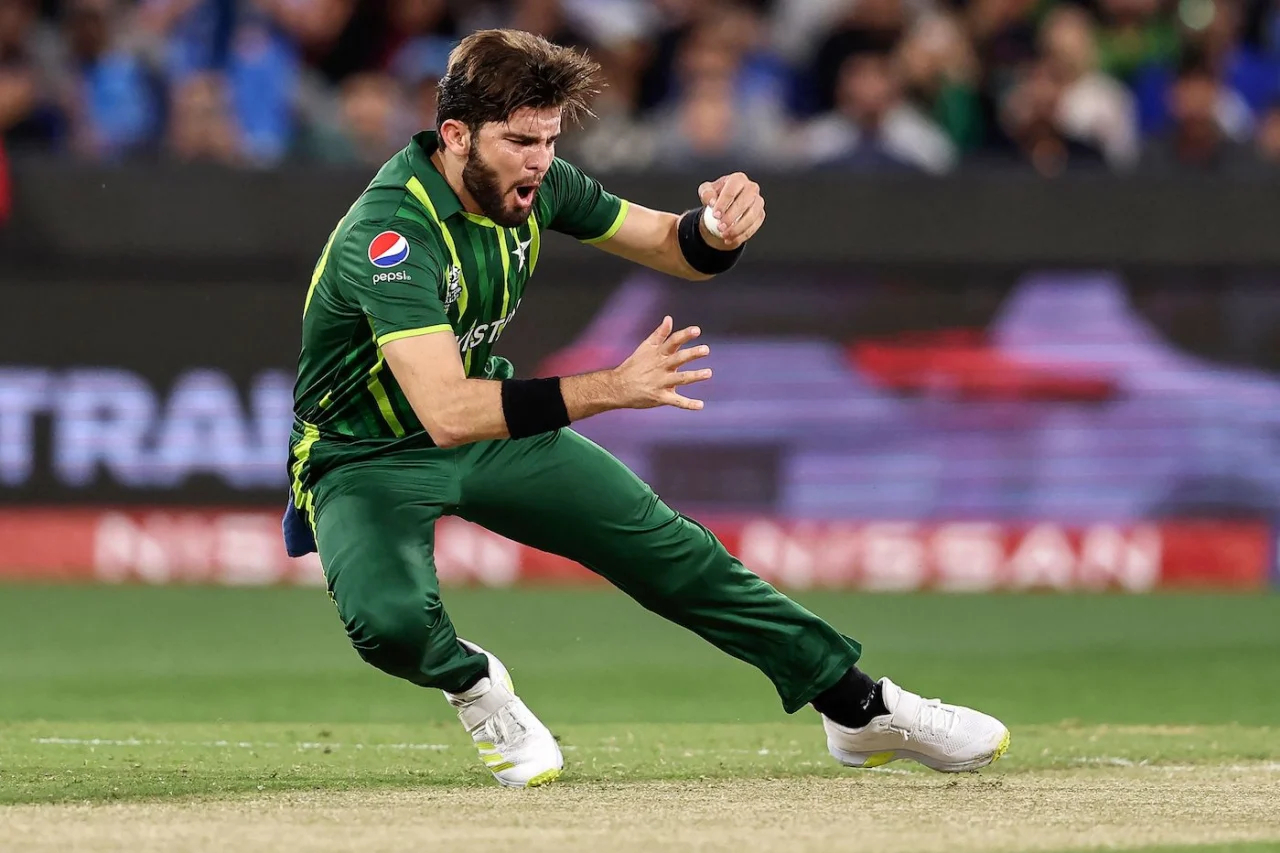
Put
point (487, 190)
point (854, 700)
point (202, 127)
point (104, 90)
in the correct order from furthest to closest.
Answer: point (104, 90), point (202, 127), point (854, 700), point (487, 190)

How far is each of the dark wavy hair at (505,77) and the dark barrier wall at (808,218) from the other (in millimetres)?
5671

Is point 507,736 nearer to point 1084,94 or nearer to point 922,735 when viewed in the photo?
point 922,735

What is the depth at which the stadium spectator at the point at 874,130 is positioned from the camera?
1222cm

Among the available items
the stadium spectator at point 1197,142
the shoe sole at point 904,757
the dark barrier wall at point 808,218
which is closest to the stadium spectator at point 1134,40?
the stadium spectator at point 1197,142

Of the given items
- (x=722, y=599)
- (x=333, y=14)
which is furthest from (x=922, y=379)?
(x=722, y=599)

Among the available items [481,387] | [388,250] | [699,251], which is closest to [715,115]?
[699,251]

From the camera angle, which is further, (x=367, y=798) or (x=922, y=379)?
(x=922, y=379)

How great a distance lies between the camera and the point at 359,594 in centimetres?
581

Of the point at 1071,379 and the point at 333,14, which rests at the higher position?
the point at 333,14

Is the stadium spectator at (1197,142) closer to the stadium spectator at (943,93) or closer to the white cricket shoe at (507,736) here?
the stadium spectator at (943,93)

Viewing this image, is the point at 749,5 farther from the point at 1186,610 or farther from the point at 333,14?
the point at 1186,610

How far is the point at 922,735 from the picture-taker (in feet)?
20.5

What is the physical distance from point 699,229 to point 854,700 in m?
1.47

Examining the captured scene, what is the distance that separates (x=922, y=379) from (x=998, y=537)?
3.12 ft
